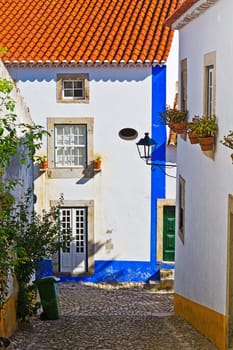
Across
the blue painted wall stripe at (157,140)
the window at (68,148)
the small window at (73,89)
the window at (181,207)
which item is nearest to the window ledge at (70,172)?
the window at (68,148)

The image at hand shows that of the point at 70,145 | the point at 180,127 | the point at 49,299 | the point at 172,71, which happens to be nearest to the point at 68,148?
the point at 70,145

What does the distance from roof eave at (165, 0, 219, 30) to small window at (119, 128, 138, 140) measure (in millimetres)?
5447

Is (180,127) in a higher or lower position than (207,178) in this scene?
higher

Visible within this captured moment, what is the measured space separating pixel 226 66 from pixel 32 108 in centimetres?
1037

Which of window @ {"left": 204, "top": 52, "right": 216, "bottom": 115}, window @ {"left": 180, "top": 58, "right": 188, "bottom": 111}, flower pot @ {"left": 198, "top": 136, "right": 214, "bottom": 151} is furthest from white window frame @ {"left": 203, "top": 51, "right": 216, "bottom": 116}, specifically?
window @ {"left": 180, "top": 58, "right": 188, "bottom": 111}

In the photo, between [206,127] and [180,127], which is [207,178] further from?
[180,127]

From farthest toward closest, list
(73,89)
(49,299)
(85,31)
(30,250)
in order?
(85,31)
(73,89)
(49,299)
(30,250)

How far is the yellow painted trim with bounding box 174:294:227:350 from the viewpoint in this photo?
9016 mm

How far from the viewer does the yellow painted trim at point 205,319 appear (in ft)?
29.6

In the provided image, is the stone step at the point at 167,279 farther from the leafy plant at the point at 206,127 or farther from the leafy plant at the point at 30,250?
the leafy plant at the point at 206,127

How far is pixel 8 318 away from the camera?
10352 millimetres

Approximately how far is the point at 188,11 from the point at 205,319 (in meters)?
4.66

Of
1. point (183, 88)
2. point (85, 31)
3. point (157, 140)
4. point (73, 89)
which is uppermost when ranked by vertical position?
point (85, 31)

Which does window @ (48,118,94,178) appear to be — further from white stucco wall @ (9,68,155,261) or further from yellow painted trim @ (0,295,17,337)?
yellow painted trim @ (0,295,17,337)
